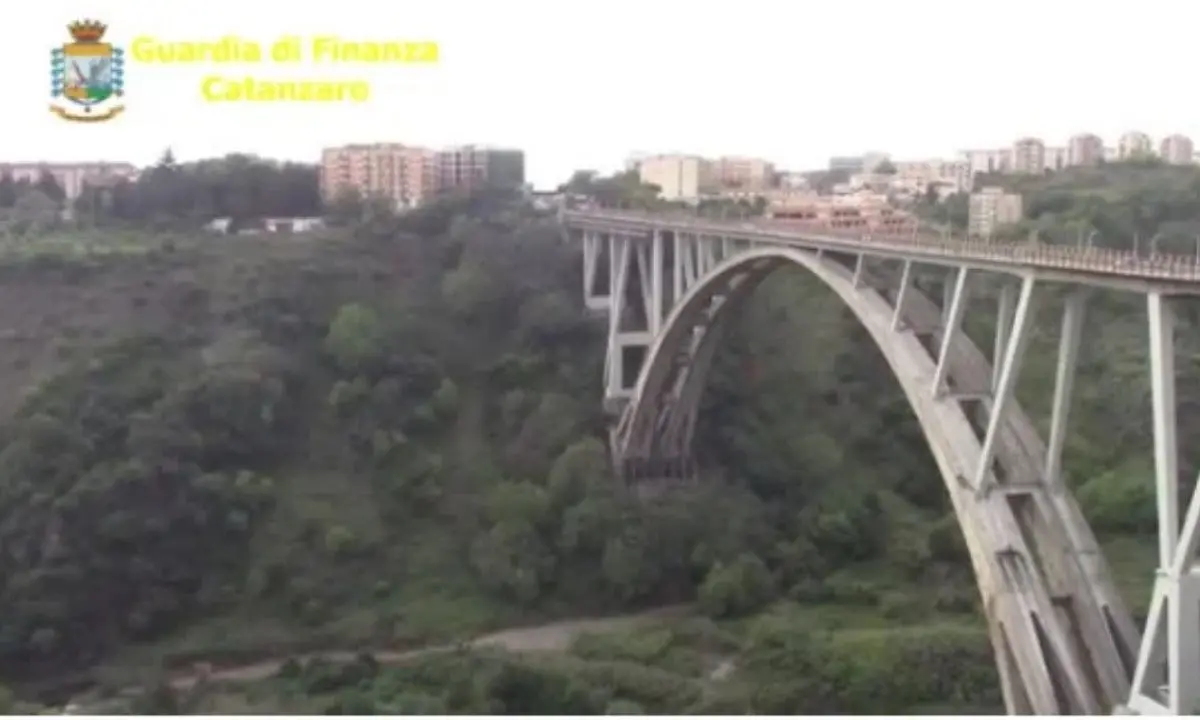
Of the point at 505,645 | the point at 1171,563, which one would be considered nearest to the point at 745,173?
the point at 505,645

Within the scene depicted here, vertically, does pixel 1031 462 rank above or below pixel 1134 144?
below

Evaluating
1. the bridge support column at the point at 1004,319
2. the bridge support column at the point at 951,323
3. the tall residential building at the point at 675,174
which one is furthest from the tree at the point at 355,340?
the tall residential building at the point at 675,174

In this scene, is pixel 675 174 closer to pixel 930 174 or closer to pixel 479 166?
pixel 479 166

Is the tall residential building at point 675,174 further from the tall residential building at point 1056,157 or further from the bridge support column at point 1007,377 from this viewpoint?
the bridge support column at point 1007,377

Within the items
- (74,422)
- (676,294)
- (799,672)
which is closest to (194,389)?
(74,422)

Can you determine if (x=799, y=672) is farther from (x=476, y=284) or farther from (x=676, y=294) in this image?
(x=476, y=284)

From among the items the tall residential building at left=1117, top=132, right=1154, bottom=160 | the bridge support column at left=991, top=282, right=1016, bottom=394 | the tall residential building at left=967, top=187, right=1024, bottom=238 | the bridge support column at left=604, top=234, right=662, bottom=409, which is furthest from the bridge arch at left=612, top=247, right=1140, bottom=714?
the tall residential building at left=1117, top=132, right=1154, bottom=160

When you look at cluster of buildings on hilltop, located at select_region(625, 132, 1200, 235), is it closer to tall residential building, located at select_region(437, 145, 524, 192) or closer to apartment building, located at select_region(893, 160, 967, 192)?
apartment building, located at select_region(893, 160, 967, 192)
